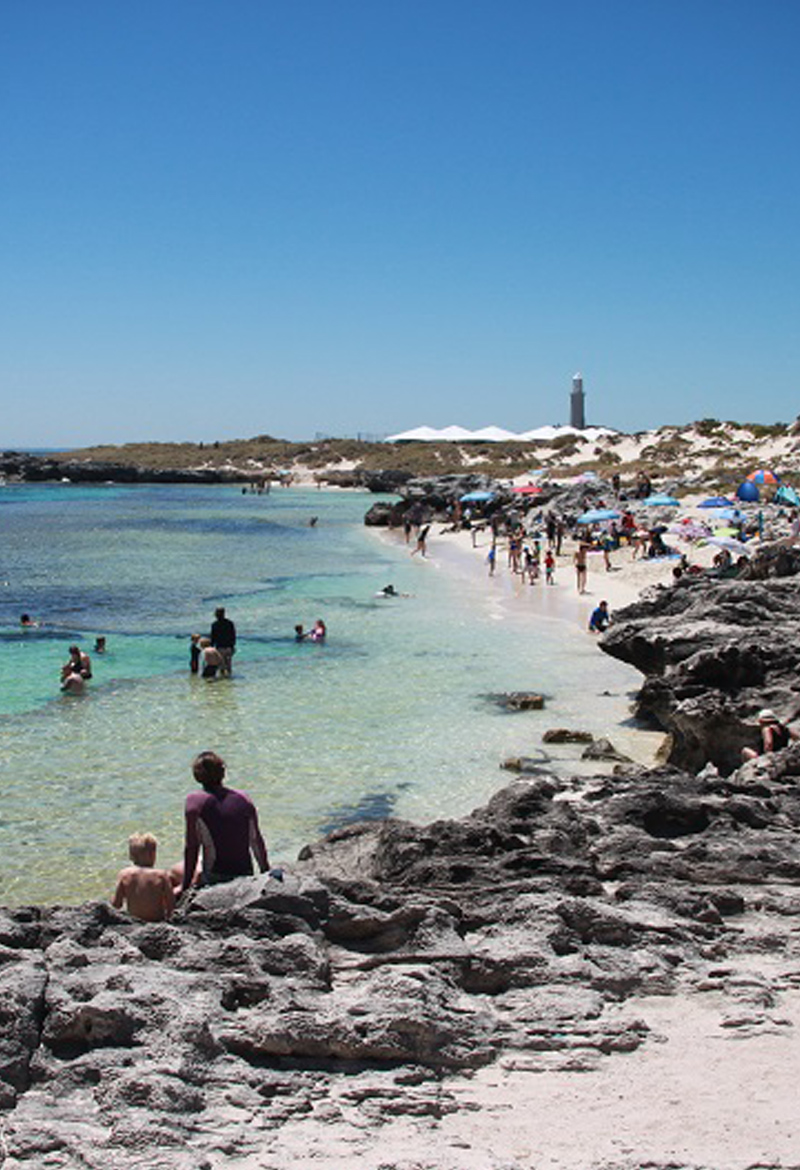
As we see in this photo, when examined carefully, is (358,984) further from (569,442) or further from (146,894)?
(569,442)

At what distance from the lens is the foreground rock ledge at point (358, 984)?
511 centimetres

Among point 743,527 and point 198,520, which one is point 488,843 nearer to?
point 743,527

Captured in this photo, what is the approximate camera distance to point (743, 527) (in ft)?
126

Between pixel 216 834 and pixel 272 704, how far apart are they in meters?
13.0

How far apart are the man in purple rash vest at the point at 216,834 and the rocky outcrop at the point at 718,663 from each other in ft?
24.2

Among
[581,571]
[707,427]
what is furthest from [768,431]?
[581,571]

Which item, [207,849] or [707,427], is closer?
[207,849]

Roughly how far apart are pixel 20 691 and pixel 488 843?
15.0 m

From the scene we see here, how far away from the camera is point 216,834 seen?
24.0 ft

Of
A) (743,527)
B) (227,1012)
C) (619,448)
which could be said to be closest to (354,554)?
(743,527)

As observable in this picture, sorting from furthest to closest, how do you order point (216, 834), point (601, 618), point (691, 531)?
point (691, 531) → point (601, 618) → point (216, 834)

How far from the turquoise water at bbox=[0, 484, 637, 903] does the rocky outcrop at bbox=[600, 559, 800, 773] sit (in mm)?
1561

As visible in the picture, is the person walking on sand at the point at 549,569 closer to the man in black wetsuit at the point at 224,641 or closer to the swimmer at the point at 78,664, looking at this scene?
the man in black wetsuit at the point at 224,641

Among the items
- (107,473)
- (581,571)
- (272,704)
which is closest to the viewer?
(272,704)
